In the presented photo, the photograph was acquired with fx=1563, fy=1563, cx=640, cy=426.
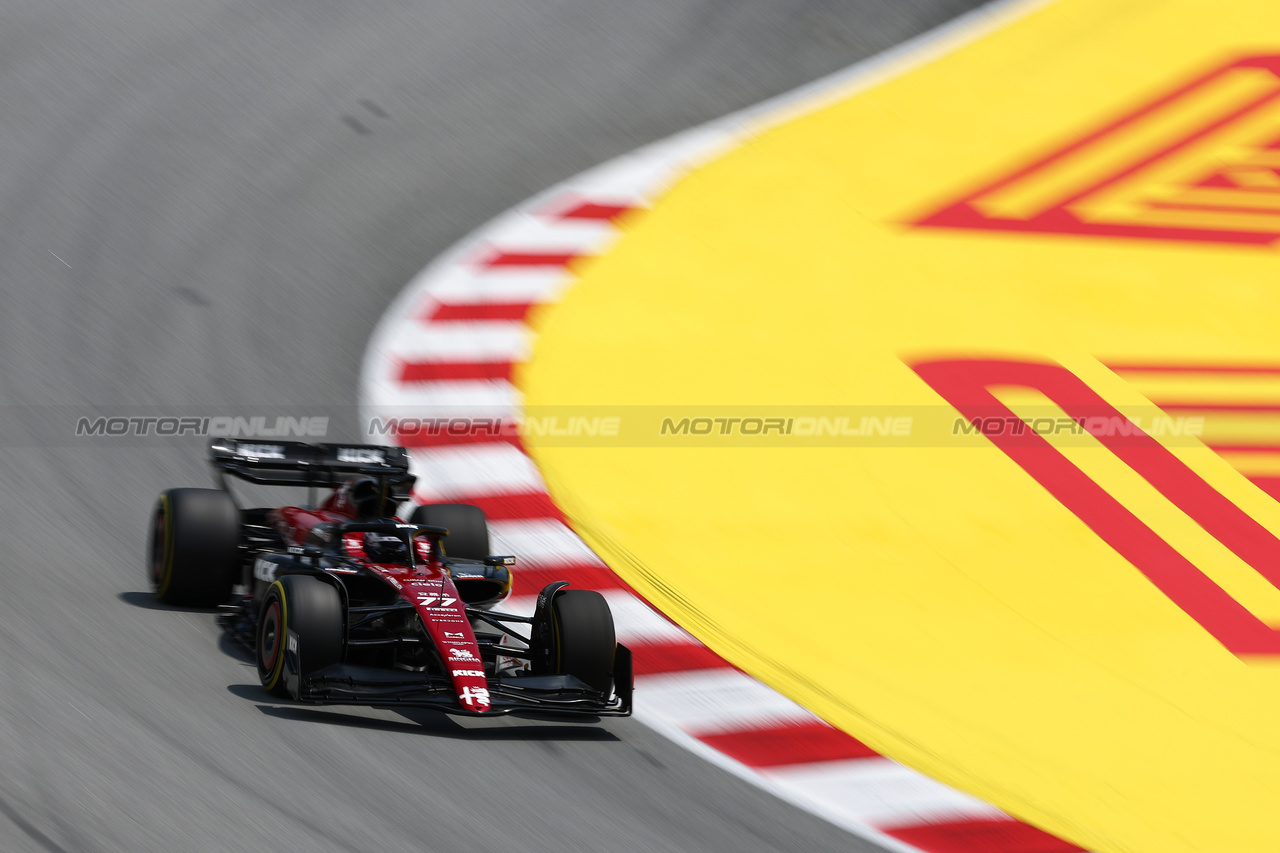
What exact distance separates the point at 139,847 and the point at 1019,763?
4.01 m

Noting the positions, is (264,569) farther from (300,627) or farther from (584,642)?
(584,642)

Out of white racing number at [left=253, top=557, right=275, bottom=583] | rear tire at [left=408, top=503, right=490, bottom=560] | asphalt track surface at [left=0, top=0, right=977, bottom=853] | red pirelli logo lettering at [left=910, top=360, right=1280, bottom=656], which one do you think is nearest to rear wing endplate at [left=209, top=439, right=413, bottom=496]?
rear tire at [left=408, top=503, right=490, bottom=560]

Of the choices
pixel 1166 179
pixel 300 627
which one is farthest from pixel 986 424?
pixel 300 627

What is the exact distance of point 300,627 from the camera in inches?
249

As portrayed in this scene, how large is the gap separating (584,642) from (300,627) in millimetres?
1236

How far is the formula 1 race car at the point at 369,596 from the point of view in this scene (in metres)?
6.40

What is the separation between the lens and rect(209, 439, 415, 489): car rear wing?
308 inches

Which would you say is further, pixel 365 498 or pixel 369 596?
pixel 365 498

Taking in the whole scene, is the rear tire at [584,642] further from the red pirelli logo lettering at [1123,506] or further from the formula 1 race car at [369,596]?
the red pirelli logo lettering at [1123,506]

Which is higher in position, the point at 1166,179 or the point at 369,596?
the point at 1166,179

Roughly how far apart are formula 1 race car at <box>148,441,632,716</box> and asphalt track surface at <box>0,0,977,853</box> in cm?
19

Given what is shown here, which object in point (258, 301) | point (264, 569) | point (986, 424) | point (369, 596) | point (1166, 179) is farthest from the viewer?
point (1166, 179)

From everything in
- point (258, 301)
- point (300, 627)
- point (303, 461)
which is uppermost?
point (258, 301)

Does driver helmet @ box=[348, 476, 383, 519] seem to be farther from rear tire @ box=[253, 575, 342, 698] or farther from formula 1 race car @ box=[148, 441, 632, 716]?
rear tire @ box=[253, 575, 342, 698]
